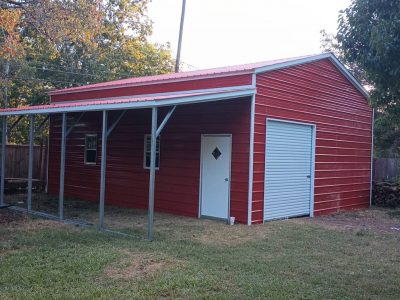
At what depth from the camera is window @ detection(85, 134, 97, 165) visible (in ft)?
52.0

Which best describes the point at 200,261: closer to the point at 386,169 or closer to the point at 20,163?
the point at 386,169

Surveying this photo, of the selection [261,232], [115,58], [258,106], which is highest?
[115,58]

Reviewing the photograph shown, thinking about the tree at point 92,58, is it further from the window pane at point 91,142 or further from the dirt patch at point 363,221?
the dirt patch at point 363,221

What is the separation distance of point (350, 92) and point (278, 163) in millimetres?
4369

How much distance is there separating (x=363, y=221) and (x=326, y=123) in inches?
116

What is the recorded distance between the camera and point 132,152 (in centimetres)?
1421

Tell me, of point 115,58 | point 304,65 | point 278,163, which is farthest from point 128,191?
point 115,58

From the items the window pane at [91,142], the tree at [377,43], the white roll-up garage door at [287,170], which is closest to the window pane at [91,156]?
the window pane at [91,142]

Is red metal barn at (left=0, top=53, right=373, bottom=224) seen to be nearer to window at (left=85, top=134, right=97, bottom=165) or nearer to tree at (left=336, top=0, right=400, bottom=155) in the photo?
window at (left=85, top=134, right=97, bottom=165)

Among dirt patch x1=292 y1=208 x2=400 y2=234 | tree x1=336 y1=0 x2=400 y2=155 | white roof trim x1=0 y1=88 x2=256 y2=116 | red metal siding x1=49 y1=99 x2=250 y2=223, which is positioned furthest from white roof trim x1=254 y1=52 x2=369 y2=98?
tree x1=336 y1=0 x2=400 y2=155

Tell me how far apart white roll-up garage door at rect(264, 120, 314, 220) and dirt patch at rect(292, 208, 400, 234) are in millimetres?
536

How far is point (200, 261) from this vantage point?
7.56 m

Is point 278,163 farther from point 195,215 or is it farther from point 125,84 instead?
point 125,84

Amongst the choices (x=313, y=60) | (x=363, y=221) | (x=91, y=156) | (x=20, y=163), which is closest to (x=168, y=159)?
(x=91, y=156)
